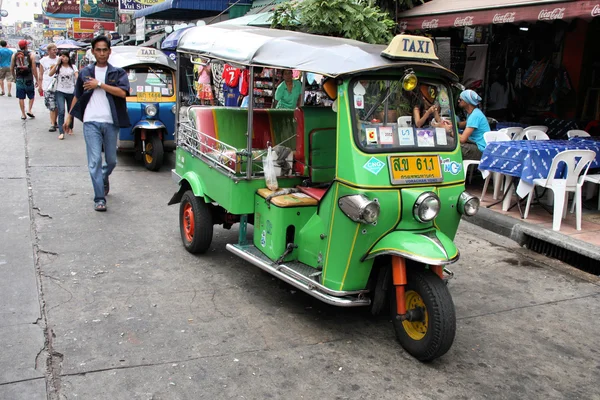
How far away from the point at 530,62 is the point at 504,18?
3.31 m

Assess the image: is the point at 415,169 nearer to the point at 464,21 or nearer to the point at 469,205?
the point at 469,205

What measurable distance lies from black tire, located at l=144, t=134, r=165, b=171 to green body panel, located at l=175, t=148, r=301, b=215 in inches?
153

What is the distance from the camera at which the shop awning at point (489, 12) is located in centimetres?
681

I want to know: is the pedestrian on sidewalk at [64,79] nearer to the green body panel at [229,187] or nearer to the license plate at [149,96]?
the license plate at [149,96]

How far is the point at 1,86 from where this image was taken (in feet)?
69.3

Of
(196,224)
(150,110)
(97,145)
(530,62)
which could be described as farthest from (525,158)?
(150,110)

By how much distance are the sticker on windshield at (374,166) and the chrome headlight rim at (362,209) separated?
0.19 m

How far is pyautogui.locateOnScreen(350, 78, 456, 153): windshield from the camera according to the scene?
4.02 meters

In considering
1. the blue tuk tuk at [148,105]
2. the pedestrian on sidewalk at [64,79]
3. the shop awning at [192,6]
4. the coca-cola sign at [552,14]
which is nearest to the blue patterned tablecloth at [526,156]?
the coca-cola sign at [552,14]

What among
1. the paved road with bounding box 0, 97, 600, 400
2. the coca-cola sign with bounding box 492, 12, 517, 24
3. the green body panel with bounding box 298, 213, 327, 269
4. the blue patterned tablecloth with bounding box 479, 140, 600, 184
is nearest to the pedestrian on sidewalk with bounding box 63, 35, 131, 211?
the paved road with bounding box 0, 97, 600, 400

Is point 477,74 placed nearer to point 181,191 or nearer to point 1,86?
point 181,191

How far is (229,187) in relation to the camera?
4.93 meters

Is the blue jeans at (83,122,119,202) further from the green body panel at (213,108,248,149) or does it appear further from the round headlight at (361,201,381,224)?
the round headlight at (361,201,381,224)

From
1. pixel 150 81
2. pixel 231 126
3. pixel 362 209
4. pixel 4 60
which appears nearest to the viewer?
pixel 362 209
